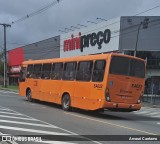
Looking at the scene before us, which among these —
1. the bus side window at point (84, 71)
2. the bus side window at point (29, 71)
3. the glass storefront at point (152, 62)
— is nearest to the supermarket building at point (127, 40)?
the glass storefront at point (152, 62)

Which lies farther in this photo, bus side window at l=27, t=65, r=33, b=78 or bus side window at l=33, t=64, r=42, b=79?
bus side window at l=27, t=65, r=33, b=78

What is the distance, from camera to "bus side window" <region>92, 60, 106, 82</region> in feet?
65.1

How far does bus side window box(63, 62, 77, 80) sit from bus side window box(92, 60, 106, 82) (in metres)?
2.37

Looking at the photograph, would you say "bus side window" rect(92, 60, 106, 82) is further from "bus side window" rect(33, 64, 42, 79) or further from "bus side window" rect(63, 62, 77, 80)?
"bus side window" rect(33, 64, 42, 79)

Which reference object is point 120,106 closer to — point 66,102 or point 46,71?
point 66,102

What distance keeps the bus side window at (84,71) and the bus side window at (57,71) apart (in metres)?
2.41

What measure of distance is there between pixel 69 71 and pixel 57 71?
173cm

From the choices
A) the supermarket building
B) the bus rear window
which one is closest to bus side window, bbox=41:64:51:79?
the bus rear window

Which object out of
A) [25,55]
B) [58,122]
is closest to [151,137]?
[58,122]

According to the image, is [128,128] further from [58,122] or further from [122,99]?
[122,99]

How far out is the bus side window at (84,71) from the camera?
20.9 m

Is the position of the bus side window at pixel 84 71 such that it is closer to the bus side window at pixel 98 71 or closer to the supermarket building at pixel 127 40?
the bus side window at pixel 98 71

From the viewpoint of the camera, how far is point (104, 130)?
14.7m

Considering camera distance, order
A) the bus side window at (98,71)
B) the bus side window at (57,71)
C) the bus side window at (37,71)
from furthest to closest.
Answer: the bus side window at (37,71)
the bus side window at (57,71)
the bus side window at (98,71)
